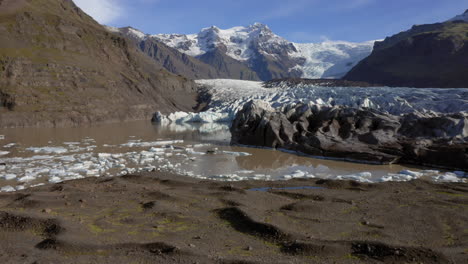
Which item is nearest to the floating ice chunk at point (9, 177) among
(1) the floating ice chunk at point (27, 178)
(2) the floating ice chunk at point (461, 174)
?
(1) the floating ice chunk at point (27, 178)

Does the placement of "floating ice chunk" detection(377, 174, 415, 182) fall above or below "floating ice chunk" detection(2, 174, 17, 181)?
below

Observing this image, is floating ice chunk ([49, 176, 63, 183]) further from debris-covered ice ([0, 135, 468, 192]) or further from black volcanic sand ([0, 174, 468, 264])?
black volcanic sand ([0, 174, 468, 264])

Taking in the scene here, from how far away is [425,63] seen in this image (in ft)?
406

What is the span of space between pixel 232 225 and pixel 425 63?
456ft

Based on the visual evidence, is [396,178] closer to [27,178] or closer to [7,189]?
[7,189]

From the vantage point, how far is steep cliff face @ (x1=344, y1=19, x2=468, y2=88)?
107m

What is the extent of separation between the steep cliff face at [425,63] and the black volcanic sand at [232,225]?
102 meters

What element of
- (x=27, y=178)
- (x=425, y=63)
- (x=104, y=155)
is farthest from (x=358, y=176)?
(x=425, y=63)

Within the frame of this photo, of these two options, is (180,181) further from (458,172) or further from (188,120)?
(188,120)

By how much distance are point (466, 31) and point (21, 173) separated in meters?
154

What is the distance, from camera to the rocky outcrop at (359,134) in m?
17.4

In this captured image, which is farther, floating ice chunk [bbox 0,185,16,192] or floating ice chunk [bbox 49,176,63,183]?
floating ice chunk [bbox 49,176,63,183]

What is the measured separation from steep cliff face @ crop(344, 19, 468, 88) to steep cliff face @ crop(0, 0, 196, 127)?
86941 millimetres

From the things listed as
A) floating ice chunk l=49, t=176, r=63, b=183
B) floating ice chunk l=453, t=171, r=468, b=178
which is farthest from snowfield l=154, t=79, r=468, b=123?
floating ice chunk l=49, t=176, r=63, b=183
